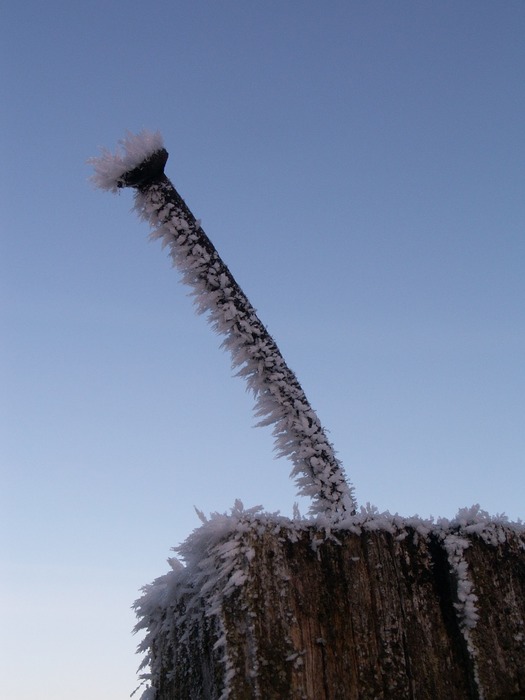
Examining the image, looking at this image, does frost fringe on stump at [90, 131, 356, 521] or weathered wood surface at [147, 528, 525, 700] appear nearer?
weathered wood surface at [147, 528, 525, 700]

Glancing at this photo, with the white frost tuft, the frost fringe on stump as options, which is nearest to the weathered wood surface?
the frost fringe on stump

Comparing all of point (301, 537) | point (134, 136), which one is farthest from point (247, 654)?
point (134, 136)

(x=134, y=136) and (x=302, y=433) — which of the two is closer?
(x=302, y=433)

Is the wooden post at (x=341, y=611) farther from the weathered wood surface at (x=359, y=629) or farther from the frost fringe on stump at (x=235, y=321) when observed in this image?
the frost fringe on stump at (x=235, y=321)

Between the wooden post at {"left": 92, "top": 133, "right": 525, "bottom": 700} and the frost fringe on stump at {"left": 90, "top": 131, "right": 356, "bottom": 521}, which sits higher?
the frost fringe on stump at {"left": 90, "top": 131, "right": 356, "bottom": 521}

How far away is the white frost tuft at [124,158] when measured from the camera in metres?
3.29

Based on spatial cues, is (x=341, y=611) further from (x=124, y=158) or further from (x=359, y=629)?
(x=124, y=158)

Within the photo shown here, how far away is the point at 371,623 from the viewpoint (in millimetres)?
1969

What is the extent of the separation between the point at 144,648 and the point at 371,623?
3.43ft

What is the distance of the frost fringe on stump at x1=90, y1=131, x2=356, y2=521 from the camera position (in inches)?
114

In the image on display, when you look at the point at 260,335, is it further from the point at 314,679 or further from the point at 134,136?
the point at 314,679

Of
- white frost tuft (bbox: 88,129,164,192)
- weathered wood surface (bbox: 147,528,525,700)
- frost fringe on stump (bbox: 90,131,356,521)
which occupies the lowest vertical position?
weathered wood surface (bbox: 147,528,525,700)

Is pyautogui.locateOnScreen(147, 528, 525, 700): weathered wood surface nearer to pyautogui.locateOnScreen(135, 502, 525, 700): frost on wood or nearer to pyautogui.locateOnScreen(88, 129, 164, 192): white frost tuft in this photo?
pyautogui.locateOnScreen(135, 502, 525, 700): frost on wood

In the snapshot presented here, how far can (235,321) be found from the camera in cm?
306
